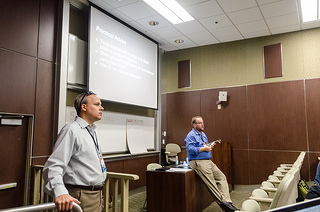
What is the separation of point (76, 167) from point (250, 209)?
1.40 meters

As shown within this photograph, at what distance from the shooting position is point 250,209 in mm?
2035

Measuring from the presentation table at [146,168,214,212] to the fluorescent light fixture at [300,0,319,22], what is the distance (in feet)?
11.5

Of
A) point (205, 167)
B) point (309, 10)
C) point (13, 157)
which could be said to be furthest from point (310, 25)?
point (13, 157)

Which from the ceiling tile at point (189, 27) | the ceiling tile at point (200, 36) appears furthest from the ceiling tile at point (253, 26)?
the ceiling tile at point (189, 27)

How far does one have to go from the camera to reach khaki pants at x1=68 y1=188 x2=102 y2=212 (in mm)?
1848

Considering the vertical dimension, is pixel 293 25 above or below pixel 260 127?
above

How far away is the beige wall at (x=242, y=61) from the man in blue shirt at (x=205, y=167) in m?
2.31

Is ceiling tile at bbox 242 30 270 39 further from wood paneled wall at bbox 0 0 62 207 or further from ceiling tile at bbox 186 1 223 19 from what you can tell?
wood paneled wall at bbox 0 0 62 207

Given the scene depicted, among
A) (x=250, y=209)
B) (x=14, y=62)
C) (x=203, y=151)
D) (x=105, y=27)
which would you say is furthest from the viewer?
(x=105, y=27)

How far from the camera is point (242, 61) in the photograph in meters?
6.07

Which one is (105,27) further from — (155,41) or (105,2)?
(155,41)

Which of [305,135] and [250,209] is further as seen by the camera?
[305,135]

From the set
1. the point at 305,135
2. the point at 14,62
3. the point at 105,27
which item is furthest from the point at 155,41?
the point at 305,135

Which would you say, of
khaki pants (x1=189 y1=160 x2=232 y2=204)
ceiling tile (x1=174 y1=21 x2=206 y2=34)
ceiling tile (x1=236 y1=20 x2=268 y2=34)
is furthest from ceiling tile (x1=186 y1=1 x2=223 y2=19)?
khaki pants (x1=189 y1=160 x2=232 y2=204)
